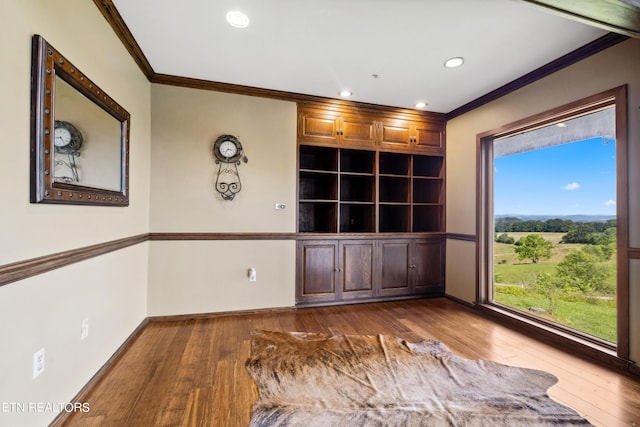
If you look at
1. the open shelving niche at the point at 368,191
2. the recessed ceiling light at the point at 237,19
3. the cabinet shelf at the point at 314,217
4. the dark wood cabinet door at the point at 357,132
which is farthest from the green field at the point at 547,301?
the recessed ceiling light at the point at 237,19

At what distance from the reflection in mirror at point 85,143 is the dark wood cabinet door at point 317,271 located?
2.00 meters

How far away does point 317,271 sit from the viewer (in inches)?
133

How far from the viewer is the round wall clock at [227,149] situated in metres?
2.99

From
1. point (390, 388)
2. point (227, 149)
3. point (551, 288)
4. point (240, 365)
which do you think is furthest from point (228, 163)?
point (551, 288)

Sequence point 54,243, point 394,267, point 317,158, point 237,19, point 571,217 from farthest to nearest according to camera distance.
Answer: point 317,158, point 394,267, point 571,217, point 237,19, point 54,243

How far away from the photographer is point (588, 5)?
1521 mm

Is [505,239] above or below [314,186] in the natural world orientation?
below

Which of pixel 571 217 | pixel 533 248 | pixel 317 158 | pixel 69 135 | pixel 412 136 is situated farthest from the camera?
pixel 317 158

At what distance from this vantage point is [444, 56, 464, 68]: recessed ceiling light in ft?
8.05

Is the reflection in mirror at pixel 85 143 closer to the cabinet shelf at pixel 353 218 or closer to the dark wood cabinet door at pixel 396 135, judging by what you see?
the cabinet shelf at pixel 353 218

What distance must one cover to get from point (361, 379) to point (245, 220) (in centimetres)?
200

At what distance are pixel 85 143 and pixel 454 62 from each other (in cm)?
296

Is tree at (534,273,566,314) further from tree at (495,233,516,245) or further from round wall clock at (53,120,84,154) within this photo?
round wall clock at (53,120,84,154)

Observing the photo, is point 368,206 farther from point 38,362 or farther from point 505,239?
point 38,362
